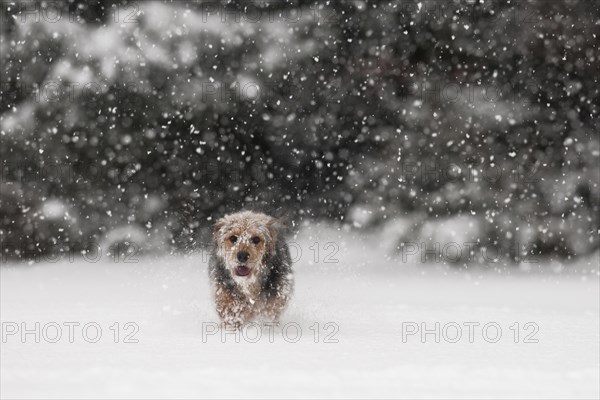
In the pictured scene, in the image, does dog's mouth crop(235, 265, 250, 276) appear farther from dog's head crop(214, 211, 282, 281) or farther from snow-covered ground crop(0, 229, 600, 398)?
snow-covered ground crop(0, 229, 600, 398)

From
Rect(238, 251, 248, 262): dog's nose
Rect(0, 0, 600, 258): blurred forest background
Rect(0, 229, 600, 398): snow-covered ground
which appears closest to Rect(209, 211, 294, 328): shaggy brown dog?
Rect(238, 251, 248, 262): dog's nose

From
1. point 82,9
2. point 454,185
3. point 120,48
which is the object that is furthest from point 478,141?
point 82,9

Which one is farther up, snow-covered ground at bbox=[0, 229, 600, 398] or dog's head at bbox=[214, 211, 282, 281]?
dog's head at bbox=[214, 211, 282, 281]

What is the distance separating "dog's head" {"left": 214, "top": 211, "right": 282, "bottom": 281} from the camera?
17.8 feet

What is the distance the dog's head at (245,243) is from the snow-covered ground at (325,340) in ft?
1.76

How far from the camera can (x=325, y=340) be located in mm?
4945

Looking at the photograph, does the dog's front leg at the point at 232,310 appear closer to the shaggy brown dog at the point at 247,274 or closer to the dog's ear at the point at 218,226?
the shaggy brown dog at the point at 247,274

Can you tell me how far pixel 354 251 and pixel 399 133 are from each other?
6.63 ft

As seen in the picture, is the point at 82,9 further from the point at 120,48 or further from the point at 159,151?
the point at 159,151

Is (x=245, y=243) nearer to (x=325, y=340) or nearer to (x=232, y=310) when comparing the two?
(x=232, y=310)

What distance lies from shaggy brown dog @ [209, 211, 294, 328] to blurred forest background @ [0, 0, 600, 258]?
348 cm

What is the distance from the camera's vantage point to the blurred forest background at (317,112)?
28.1ft

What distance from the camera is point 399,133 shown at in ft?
28.8

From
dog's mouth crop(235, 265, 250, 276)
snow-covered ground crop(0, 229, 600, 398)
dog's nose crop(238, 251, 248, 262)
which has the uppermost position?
dog's nose crop(238, 251, 248, 262)
